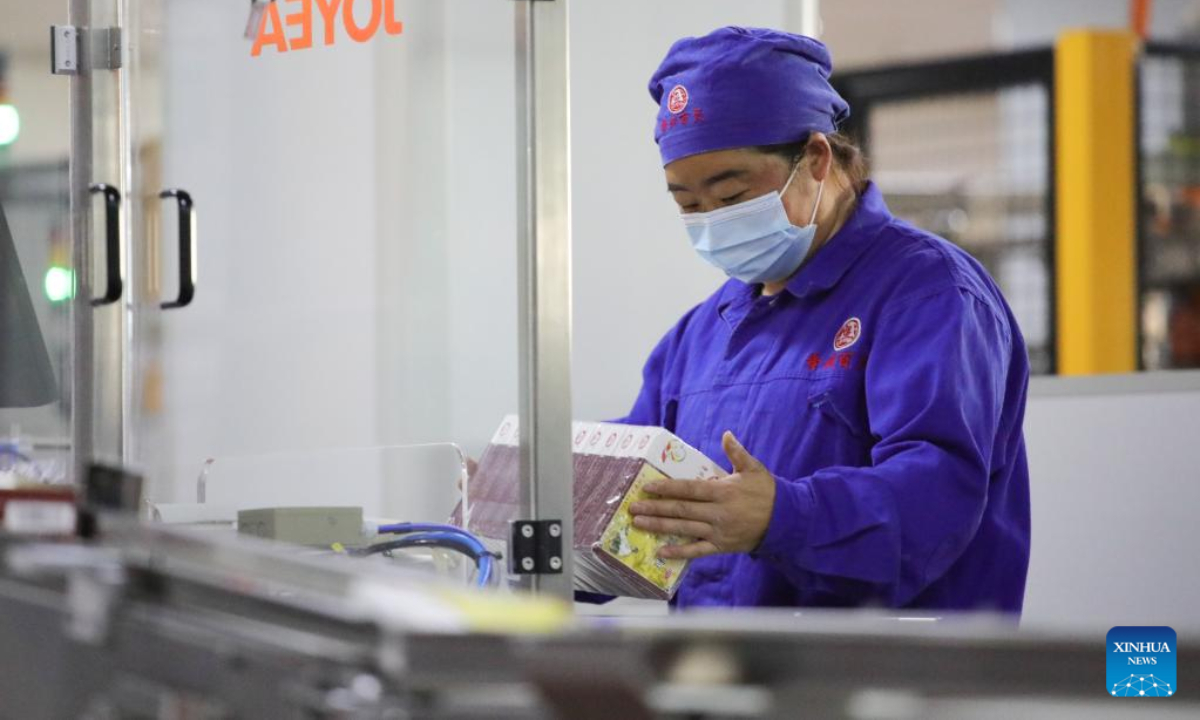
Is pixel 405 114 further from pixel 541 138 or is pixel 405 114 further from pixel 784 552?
pixel 784 552

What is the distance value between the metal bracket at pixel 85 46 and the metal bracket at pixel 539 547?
1.43m

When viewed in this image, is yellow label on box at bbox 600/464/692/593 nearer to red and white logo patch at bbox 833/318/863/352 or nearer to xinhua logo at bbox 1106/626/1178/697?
red and white logo patch at bbox 833/318/863/352

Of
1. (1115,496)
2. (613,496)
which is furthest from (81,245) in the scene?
(1115,496)

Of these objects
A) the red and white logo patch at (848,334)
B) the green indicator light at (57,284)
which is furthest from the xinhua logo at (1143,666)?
the green indicator light at (57,284)

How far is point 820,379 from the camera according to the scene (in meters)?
1.95

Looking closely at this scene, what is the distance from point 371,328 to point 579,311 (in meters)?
0.73

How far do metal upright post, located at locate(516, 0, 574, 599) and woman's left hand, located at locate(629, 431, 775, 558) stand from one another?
0.12m

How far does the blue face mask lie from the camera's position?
2047mm

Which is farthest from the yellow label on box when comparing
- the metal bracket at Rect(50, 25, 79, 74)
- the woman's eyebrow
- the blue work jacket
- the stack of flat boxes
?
the metal bracket at Rect(50, 25, 79, 74)

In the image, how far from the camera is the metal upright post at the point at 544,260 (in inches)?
71.4

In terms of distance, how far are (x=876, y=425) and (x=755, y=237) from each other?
35 cm

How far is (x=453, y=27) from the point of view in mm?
2541

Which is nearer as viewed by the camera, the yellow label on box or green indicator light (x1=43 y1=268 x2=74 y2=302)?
the yellow label on box

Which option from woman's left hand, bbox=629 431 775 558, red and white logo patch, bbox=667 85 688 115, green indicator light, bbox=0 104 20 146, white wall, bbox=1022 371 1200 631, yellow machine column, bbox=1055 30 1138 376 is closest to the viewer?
woman's left hand, bbox=629 431 775 558
